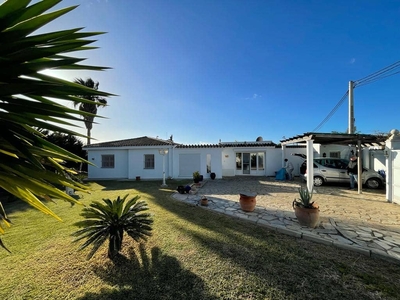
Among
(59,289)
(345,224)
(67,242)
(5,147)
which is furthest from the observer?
(345,224)

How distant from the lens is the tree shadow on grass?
2.52 metres

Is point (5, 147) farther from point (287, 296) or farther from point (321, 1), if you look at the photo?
point (321, 1)

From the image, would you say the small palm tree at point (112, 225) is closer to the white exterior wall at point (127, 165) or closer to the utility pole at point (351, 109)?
the white exterior wall at point (127, 165)

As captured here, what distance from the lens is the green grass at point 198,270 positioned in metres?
2.56

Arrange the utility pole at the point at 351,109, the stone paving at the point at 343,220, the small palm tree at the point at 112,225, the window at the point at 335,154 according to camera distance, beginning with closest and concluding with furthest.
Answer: the small palm tree at the point at 112,225 < the stone paving at the point at 343,220 < the utility pole at the point at 351,109 < the window at the point at 335,154

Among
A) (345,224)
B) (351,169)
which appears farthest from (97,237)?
(351,169)

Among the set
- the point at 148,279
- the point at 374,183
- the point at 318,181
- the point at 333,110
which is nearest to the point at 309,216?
the point at 148,279

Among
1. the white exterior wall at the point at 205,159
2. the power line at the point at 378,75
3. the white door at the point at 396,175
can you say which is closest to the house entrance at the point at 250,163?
the white exterior wall at the point at 205,159

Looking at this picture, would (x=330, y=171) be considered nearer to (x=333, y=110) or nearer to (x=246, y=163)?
(x=246, y=163)

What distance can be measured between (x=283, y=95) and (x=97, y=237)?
612 inches

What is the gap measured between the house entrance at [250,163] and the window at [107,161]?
13.1 metres

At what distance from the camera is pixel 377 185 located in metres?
10.5

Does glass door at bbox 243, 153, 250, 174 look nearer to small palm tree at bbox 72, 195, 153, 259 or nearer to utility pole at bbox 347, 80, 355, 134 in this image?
utility pole at bbox 347, 80, 355, 134

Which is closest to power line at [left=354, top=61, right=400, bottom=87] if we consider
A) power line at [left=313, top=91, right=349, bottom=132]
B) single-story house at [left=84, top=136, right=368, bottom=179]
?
power line at [left=313, top=91, right=349, bottom=132]
